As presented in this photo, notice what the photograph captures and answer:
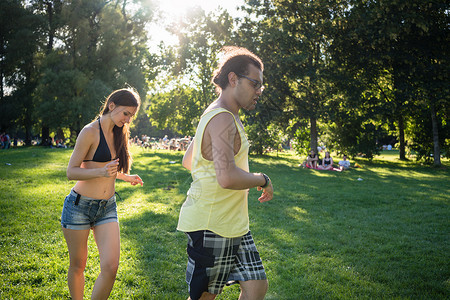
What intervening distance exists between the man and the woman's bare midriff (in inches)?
51.5

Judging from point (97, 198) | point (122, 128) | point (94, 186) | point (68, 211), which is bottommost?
point (68, 211)

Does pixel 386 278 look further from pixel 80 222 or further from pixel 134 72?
pixel 134 72

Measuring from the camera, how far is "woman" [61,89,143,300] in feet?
9.98

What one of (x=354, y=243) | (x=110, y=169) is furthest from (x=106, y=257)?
(x=354, y=243)

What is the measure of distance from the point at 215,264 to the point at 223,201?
42cm

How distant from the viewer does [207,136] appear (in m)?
2.16

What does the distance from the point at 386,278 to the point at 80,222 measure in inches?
160

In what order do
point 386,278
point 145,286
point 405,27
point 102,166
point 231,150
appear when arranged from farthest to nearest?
point 405,27 < point 386,278 < point 145,286 < point 102,166 < point 231,150

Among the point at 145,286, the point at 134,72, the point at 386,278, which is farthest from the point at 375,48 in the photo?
the point at 134,72

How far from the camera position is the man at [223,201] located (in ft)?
6.91

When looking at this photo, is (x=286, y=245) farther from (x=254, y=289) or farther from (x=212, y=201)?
(x=212, y=201)

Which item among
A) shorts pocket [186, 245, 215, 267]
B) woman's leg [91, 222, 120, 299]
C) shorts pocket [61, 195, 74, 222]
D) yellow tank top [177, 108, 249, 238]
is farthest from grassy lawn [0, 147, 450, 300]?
yellow tank top [177, 108, 249, 238]

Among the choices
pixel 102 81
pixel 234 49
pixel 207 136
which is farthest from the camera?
pixel 102 81

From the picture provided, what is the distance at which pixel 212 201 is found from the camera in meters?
2.18
